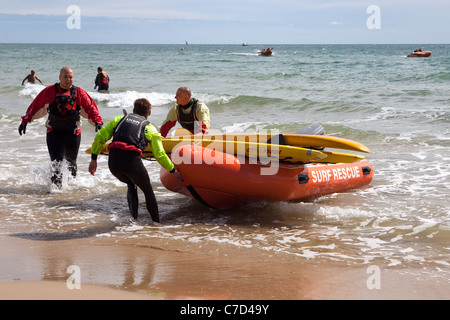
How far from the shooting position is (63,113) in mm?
6188

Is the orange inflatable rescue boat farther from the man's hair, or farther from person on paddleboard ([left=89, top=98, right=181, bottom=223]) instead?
the man's hair

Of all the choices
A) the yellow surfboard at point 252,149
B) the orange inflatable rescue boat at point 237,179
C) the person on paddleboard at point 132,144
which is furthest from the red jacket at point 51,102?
the person on paddleboard at point 132,144

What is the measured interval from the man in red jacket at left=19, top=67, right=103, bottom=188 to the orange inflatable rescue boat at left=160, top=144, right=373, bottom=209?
1.21m

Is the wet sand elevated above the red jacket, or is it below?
below

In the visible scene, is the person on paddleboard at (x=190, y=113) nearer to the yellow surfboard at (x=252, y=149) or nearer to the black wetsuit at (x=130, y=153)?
the yellow surfboard at (x=252, y=149)

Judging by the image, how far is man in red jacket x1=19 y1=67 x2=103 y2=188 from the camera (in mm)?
6113

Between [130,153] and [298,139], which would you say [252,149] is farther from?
[130,153]

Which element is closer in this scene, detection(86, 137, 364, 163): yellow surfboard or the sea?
the sea

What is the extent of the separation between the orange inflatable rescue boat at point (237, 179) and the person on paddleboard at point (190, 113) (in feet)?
2.53

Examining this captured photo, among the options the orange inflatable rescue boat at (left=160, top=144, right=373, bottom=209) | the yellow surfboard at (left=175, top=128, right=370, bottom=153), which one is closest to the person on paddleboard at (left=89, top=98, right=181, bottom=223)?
the orange inflatable rescue boat at (left=160, top=144, right=373, bottom=209)

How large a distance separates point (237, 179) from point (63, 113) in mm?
2171

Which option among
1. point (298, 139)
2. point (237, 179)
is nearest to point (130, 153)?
point (237, 179)

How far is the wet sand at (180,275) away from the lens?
11.5 ft
